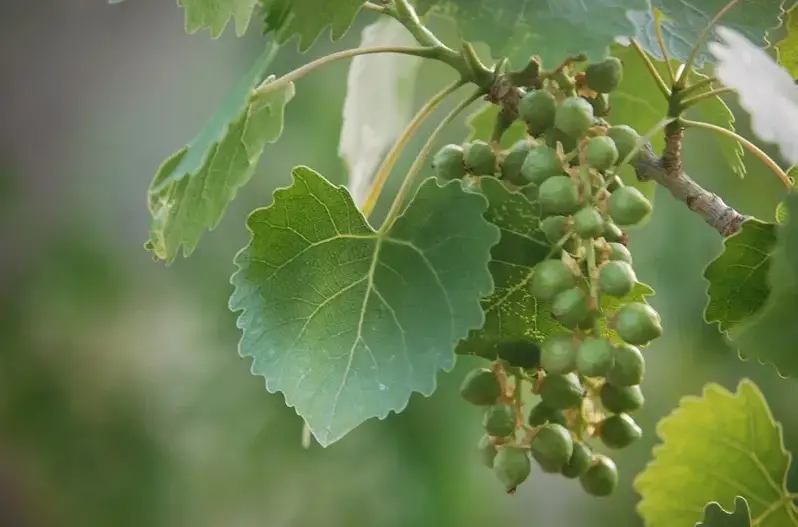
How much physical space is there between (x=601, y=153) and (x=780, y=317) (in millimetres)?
107

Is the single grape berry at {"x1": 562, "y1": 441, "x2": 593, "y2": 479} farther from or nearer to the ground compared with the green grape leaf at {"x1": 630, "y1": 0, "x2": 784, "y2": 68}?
nearer to the ground

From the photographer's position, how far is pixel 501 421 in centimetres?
45

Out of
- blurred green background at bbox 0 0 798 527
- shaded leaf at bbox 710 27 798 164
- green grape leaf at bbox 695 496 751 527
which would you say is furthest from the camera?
blurred green background at bbox 0 0 798 527

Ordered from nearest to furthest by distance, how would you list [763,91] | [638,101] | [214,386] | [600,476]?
[763,91] → [600,476] → [638,101] → [214,386]

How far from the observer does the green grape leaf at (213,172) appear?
1.45ft

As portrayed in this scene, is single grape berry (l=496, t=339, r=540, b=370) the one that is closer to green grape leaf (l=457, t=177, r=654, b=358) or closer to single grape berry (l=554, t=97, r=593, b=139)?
green grape leaf (l=457, t=177, r=654, b=358)

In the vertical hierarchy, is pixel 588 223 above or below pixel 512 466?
above

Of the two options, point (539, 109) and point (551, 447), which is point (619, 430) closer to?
point (551, 447)

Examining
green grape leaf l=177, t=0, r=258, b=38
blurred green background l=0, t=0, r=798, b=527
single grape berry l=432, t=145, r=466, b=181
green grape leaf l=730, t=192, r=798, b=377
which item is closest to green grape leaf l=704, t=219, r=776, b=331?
green grape leaf l=730, t=192, r=798, b=377

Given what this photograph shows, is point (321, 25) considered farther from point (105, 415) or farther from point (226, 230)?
point (105, 415)

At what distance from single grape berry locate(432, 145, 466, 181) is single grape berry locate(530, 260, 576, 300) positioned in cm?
11

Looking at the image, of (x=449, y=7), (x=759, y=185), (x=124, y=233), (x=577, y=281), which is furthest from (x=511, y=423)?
(x=124, y=233)

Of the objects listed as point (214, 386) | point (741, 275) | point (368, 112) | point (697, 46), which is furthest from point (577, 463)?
point (214, 386)

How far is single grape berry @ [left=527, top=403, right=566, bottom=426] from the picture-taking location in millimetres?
452
